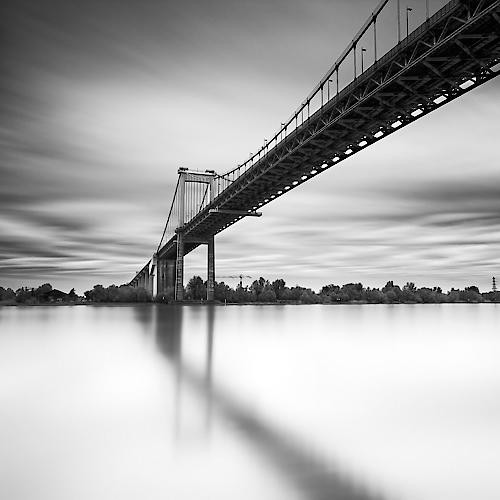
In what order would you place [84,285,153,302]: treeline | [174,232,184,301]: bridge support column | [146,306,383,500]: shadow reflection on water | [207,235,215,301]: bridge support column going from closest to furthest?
1. [146,306,383,500]: shadow reflection on water
2. [174,232,184,301]: bridge support column
3. [207,235,215,301]: bridge support column
4. [84,285,153,302]: treeline

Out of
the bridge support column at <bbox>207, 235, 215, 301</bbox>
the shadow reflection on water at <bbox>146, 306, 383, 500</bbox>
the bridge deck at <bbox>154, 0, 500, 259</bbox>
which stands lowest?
the shadow reflection on water at <bbox>146, 306, 383, 500</bbox>

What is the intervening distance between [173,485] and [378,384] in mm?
3288

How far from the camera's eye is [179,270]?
53.2 m

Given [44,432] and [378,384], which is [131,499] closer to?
[44,432]

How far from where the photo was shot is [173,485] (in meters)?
2.14

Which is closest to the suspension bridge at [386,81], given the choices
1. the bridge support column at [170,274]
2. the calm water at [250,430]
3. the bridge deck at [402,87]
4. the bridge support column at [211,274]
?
the bridge deck at [402,87]

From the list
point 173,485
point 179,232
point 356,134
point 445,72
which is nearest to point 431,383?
point 173,485

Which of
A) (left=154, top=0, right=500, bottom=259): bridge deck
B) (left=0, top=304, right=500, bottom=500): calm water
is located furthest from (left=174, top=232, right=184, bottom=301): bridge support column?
(left=0, top=304, right=500, bottom=500): calm water

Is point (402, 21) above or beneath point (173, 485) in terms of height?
above

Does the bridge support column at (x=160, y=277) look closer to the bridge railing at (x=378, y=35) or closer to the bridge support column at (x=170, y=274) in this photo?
the bridge support column at (x=170, y=274)

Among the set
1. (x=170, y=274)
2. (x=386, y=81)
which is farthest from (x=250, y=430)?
(x=170, y=274)

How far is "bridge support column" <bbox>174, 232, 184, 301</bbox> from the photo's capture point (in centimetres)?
5306

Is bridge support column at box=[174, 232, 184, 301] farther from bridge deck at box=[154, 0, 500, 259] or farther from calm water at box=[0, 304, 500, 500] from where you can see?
calm water at box=[0, 304, 500, 500]

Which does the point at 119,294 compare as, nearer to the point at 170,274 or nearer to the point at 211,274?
the point at 170,274
